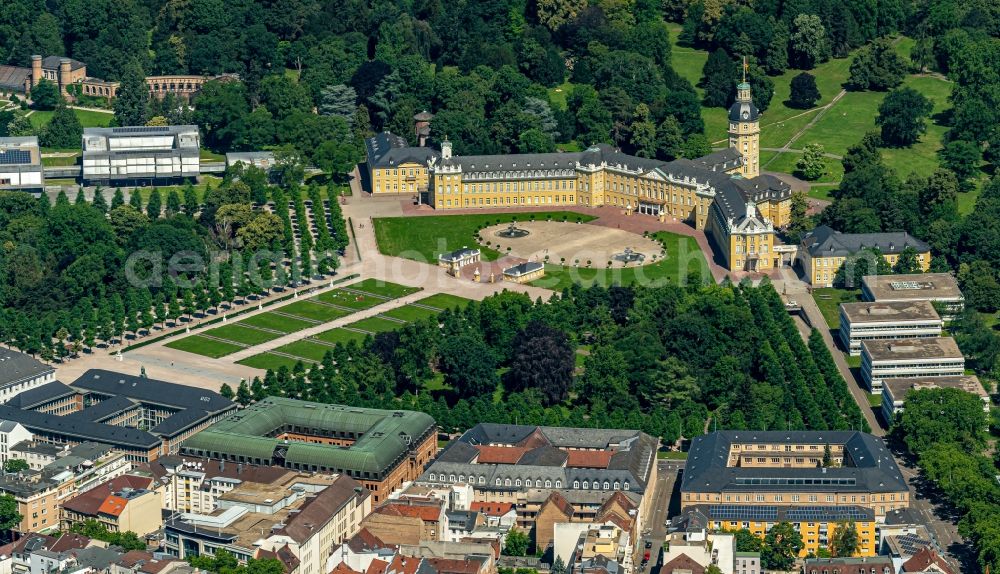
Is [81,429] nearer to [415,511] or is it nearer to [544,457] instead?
[415,511]

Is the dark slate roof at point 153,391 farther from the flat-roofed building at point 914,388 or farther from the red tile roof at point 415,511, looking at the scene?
the flat-roofed building at point 914,388

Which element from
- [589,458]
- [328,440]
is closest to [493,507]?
[589,458]

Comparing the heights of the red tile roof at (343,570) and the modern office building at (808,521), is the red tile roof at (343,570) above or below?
below

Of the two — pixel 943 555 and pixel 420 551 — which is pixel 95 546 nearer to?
pixel 420 551

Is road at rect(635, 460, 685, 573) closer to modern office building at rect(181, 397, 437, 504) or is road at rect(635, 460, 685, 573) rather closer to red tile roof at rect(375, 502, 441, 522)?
red tile roof at rect(375, 502, 441, 522)

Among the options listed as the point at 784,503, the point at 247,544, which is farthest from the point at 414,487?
the point at 784,503

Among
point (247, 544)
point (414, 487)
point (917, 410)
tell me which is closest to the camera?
point (247, 544)

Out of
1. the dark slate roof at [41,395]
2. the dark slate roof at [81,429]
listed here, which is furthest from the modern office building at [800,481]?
the dark slate roof at [41,395]
